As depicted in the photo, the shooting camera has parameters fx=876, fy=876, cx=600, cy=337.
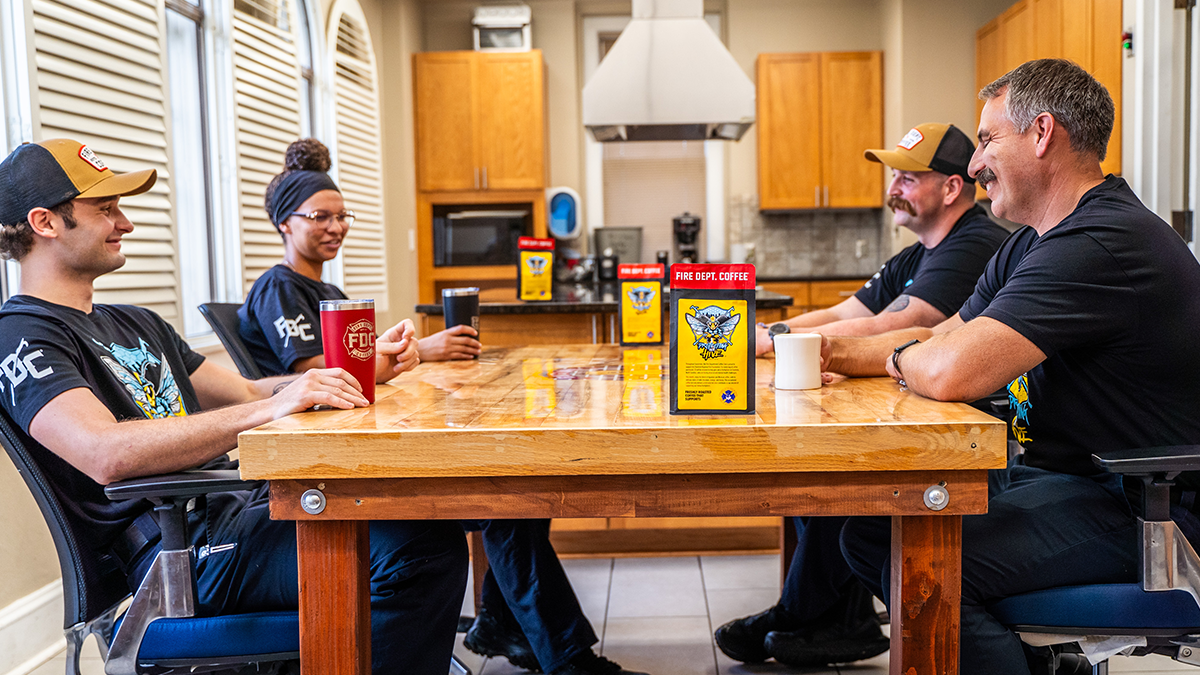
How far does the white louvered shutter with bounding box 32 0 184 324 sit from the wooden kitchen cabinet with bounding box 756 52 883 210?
13.8 feet

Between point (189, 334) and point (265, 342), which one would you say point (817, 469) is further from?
point (189, 334)

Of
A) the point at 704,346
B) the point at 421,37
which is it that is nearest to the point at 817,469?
the point at 704,346

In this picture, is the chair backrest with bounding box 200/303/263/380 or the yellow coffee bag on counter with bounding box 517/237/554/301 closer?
the chair backrest with bounding box 200/303/263/380

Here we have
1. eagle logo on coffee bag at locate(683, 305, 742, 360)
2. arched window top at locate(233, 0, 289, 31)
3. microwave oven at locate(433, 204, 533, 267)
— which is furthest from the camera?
microwave oven at locate(433, 204, 533, 267)

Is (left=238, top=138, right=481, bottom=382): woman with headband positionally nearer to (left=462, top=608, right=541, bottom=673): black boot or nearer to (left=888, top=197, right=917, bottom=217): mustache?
(left=462, top=608, right=541, bottom=673): black boot

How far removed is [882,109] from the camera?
6203mm

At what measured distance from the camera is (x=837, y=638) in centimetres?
222

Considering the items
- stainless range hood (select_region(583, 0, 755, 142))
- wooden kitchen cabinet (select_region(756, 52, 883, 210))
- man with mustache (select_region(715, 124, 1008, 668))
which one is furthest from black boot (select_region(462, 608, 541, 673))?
wooden kitchen cabinet (select_region(756, 52, 883, 210))

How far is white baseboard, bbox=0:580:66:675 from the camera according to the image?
221cm

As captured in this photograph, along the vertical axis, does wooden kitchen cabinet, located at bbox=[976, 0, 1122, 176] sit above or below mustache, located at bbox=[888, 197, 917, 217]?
above

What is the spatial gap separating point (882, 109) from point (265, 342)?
5.16m

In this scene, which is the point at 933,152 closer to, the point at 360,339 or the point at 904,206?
the point at 904,206

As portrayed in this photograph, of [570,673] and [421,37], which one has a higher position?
[421,37]

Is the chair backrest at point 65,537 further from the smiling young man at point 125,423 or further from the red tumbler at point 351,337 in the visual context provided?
the red tumbler at point 351,337
